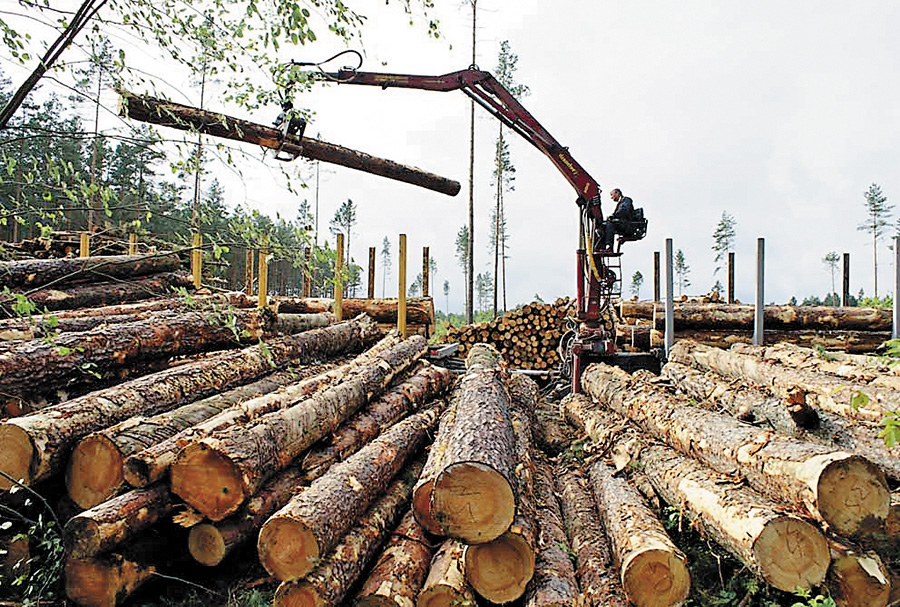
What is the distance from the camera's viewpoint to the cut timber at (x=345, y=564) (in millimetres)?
3236

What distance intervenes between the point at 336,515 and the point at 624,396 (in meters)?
3.79

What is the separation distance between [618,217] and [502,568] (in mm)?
6384

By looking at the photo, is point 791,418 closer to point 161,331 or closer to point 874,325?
point 161,331

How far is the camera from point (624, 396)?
20.7ft

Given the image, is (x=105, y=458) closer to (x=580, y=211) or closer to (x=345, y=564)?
(x=345, y=564)

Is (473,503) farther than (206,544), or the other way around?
(206,544)

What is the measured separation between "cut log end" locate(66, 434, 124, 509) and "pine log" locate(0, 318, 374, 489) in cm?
12

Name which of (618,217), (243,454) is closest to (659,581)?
(243,454)

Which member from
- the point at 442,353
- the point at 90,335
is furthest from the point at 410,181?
the point at 90,335

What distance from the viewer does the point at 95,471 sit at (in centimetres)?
386

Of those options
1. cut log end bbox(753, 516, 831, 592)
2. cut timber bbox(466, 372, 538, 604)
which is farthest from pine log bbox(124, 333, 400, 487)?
cut log end bbox(753, 516, 831, 592)

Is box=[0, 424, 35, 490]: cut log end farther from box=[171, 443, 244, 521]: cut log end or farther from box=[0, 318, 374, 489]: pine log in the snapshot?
box=[171, 443, 244, 521]: cut log end

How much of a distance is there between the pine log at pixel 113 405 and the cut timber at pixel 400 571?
146cm

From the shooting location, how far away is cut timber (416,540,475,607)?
126 inches
